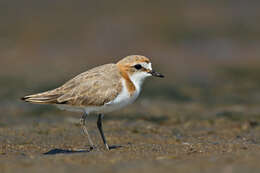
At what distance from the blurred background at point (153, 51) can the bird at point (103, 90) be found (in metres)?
2.76

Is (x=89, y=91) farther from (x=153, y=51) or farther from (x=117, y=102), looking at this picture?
(x=153, y=51)

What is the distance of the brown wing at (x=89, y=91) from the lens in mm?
7754

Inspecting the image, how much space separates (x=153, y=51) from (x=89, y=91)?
10.4 meters

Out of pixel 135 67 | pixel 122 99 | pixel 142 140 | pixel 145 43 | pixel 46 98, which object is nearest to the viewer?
pixel 122 99

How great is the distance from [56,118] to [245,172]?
Result: 250 inches

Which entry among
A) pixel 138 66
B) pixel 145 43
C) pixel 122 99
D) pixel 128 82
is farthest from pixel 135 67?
pixel 145 43

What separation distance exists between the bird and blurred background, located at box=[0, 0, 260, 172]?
276 cm

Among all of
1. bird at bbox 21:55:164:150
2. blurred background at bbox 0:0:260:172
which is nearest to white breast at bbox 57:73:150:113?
bird at bbox 21:55:164:150

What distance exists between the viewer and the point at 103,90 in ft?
25.5

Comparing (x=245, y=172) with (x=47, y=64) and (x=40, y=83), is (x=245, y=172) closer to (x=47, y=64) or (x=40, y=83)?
(x=40, y=83)

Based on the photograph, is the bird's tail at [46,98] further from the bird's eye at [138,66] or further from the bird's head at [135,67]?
the bird's eye at [138,66]

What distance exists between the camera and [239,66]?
55.6 ft

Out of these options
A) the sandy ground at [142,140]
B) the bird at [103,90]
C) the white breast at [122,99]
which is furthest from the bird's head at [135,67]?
the sandy ground at [142,140]

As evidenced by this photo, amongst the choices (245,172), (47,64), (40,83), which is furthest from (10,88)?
(245,172)
